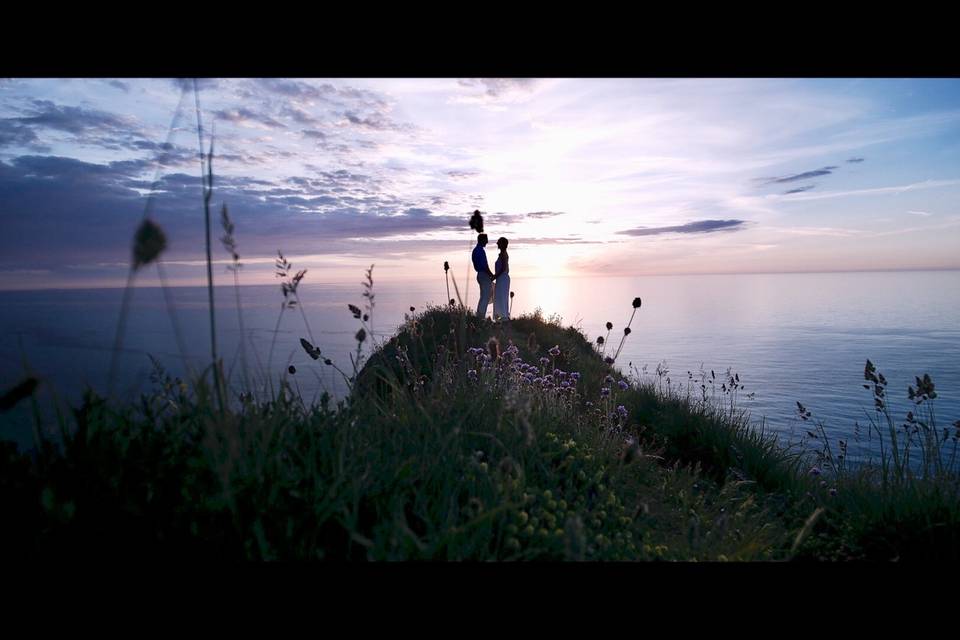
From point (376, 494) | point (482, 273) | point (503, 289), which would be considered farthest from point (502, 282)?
point (376, 494)

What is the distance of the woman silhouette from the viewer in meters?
12.5

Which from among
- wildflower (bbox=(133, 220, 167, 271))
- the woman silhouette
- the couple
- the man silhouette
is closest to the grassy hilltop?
wildflower (bbox=(133, 220, 167, 271))

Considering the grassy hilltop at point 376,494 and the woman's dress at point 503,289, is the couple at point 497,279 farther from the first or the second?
the grassy hilltop at point 376,494

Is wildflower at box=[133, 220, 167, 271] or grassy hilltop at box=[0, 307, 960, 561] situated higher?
wildflower at box=[133, 220, 167, 271]

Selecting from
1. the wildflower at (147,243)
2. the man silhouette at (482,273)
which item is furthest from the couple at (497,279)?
the wildflower at (147,243)

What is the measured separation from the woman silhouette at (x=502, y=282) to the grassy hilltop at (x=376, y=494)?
9036mm

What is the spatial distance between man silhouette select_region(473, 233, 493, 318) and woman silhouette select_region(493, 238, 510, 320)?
0.21 m

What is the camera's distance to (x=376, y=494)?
2.20m

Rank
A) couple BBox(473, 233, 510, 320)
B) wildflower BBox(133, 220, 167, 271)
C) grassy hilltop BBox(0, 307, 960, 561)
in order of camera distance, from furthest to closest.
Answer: couple BBox(473, 233, 510, 320), grassy hilltop BBox(0, 307, 960, 561), wildflower BBox(133, 220, 167, 271)

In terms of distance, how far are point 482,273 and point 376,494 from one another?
34.9ft

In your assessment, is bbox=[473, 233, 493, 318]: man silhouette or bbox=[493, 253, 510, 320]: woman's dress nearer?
bbox=[473, 233, 493, 318]: man silhouette

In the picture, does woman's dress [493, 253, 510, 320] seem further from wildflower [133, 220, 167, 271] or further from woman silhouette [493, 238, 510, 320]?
wildflower [133, 220, 167, 271]
